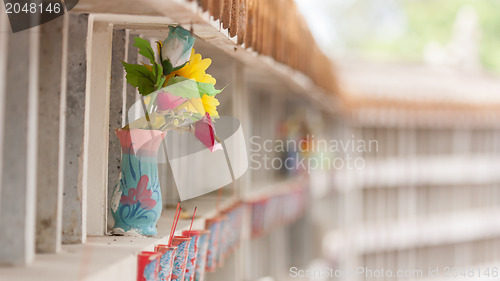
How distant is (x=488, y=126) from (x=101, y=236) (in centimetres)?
765

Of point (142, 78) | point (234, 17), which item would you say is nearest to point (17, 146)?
point (142, 78)

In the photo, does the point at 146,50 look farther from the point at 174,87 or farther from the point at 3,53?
the point at 3,53

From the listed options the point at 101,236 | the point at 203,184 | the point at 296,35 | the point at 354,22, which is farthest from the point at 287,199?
the point at 354,22

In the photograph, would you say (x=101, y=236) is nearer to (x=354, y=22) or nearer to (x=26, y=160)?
(x=26, y=160)

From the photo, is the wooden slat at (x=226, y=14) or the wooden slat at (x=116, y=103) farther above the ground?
the wooden slat at (x=226, y=14)

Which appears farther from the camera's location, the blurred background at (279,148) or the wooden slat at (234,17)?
the wooden slat at (234,17)

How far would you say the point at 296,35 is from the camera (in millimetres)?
3490

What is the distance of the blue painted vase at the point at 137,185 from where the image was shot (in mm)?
1852

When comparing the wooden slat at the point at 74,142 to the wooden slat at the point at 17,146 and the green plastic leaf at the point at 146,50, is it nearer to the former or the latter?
the green plastic leaf at the point at 146,50

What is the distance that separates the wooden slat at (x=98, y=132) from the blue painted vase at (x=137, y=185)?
0.12ft

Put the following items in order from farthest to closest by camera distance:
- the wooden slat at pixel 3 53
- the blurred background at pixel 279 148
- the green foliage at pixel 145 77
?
the green foliage at pixel 145 77 → the blurred background at pixel 279 148 → the wooden slat at pixel 3 53

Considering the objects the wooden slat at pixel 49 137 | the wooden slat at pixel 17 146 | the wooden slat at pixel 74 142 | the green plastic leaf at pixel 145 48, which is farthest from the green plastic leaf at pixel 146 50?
the wooden slat at pixel 17 146

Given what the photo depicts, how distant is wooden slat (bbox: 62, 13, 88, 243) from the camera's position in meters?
1.69

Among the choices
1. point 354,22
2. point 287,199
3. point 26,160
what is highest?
point 354,22
